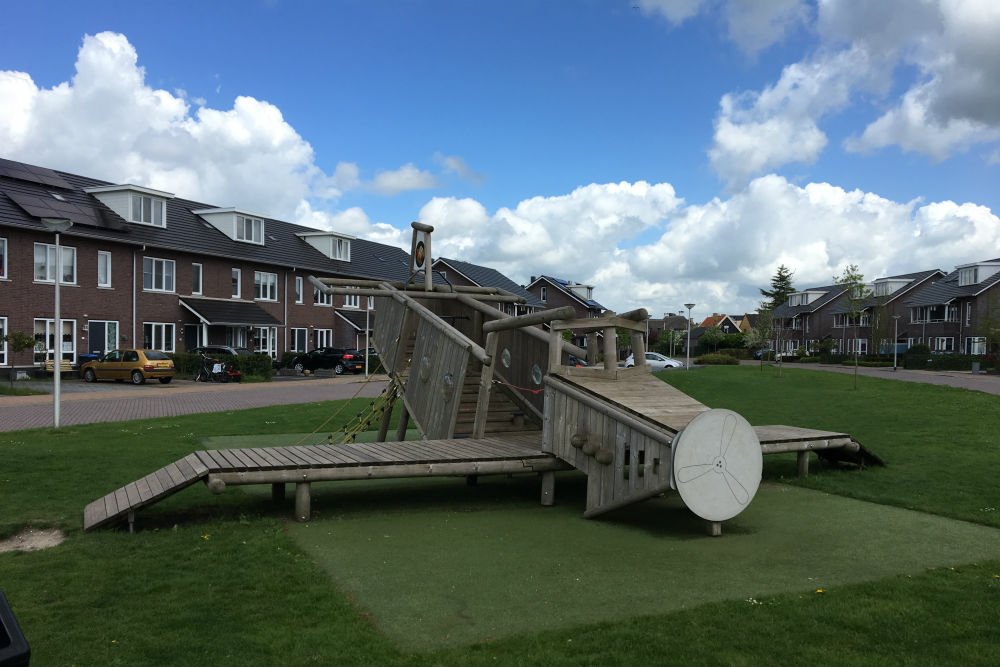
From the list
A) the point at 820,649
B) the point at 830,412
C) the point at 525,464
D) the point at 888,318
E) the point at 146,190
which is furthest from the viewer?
the point at 888,318

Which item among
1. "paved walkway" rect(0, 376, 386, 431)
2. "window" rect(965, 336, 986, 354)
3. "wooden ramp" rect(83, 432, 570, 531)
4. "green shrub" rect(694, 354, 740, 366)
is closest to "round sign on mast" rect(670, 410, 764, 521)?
"wooden ramp" rect(83, 432, 570, 531)

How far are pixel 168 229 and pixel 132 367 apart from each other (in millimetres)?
10153

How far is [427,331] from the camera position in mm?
10656

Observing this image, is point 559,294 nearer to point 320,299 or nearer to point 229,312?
point 320,299

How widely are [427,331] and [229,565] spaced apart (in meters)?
5.38

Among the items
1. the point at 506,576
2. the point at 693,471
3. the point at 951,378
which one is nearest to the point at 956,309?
the point at 951,378

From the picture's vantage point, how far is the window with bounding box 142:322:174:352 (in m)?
34.4

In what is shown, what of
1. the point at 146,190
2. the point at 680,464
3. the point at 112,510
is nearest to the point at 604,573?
the point at 680,464

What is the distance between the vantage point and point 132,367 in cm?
2866

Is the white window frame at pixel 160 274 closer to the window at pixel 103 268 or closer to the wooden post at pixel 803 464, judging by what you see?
the window at pixel 103 268

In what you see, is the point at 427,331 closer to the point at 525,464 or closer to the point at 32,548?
the point at 525,464

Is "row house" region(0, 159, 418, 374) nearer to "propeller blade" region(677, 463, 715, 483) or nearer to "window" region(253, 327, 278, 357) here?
"window" region(253, 327, 278, 357)

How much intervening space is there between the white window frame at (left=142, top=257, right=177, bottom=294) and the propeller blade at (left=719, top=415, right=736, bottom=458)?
3291cm

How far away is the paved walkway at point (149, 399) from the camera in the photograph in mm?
16734
